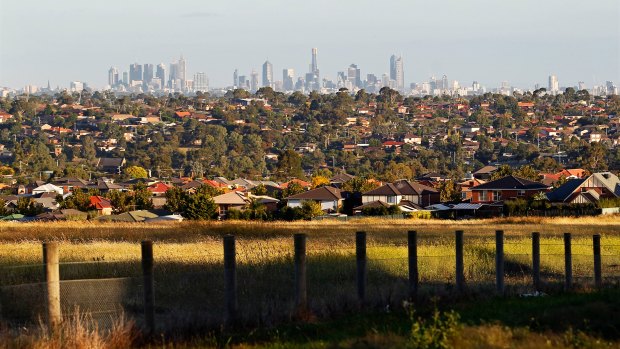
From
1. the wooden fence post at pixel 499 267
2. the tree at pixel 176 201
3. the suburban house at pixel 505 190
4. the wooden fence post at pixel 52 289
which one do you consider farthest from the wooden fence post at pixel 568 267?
the suburban house at pixel 505 190

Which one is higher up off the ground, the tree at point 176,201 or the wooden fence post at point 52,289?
the wooden fence post at point 52,289

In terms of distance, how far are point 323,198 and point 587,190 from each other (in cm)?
2152

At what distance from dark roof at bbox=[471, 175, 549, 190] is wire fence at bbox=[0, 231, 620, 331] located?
211ft

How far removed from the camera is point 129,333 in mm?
11531

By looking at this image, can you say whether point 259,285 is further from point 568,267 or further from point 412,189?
point 412,189

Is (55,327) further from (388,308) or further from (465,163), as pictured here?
(465,163)

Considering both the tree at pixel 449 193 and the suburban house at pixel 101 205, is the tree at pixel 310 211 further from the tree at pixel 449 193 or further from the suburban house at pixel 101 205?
the tree at pixel 449 193

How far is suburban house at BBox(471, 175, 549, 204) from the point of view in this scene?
87562mm

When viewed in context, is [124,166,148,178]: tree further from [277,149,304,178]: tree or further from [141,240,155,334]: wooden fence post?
[141,240,155,334]: wooden fence post

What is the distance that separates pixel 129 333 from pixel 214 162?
164179 mm

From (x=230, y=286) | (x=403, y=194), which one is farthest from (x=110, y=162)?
(x=230, y=286)

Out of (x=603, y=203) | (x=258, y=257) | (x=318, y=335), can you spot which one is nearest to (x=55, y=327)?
(x=318, y=335)

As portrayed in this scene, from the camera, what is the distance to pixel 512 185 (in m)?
89.0

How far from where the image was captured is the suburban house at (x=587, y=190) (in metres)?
77.0
